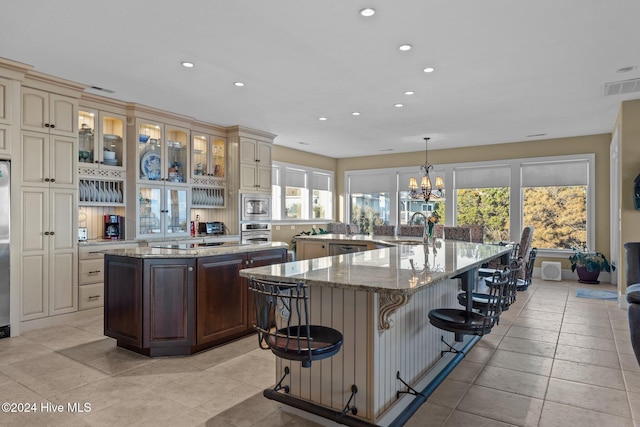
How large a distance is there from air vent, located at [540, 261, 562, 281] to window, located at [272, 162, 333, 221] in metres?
5.05

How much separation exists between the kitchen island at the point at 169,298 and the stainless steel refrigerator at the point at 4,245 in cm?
119

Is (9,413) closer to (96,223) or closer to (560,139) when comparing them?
(96,223)

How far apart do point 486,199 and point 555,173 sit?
4.61 feet

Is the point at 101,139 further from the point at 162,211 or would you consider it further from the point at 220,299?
the point at 220,299

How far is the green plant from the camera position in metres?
7.06

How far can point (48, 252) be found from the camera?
14.4 ft

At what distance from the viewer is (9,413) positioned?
8.00 ft

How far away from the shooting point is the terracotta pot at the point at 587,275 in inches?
280

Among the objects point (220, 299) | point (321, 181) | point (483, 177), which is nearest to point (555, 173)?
point (483, 177)

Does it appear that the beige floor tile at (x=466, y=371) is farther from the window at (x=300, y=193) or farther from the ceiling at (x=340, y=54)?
the window at (x=300, y=193)

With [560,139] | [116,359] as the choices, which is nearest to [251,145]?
[116,359]

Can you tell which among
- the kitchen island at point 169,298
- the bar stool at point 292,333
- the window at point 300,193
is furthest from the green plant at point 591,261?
the bar stool at point 292,333

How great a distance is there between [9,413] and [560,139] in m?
9.07

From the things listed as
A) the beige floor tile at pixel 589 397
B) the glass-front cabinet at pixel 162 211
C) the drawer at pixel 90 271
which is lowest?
the beige floor tile at pixel 589 397
